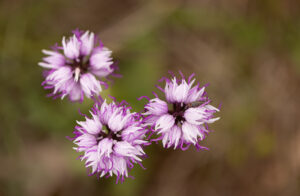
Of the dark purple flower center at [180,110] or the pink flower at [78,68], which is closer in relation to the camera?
the dark purple flower center at [180,110]

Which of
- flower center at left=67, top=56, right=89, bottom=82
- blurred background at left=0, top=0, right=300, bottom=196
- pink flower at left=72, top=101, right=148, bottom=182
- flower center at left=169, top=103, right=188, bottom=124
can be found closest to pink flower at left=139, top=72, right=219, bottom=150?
flower center at left=169, top=103, right=188, bottom=124

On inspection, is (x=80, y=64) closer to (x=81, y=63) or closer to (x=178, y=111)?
(x=81, y=63)

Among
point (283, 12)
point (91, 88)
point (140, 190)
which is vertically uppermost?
point (283, 12)

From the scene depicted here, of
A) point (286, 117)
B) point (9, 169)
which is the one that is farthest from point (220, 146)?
point (9, 169)

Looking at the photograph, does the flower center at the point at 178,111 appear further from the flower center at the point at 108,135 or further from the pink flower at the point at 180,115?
the flower center at the point at 108,135

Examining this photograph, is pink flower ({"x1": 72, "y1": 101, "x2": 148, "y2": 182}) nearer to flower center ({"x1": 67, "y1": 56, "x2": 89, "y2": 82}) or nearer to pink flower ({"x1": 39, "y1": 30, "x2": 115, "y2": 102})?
pink flower ({"x1": 39, "y1": 30, "x2": 115, "y2": 102})

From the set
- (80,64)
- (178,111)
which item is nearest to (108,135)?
(178,111)

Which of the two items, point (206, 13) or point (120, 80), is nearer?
point (120, 80)

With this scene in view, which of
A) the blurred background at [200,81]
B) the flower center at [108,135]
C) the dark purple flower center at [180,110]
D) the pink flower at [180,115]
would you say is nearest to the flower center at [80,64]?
the flower center at [108,135]

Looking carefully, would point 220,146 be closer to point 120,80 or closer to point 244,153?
point 244,153
